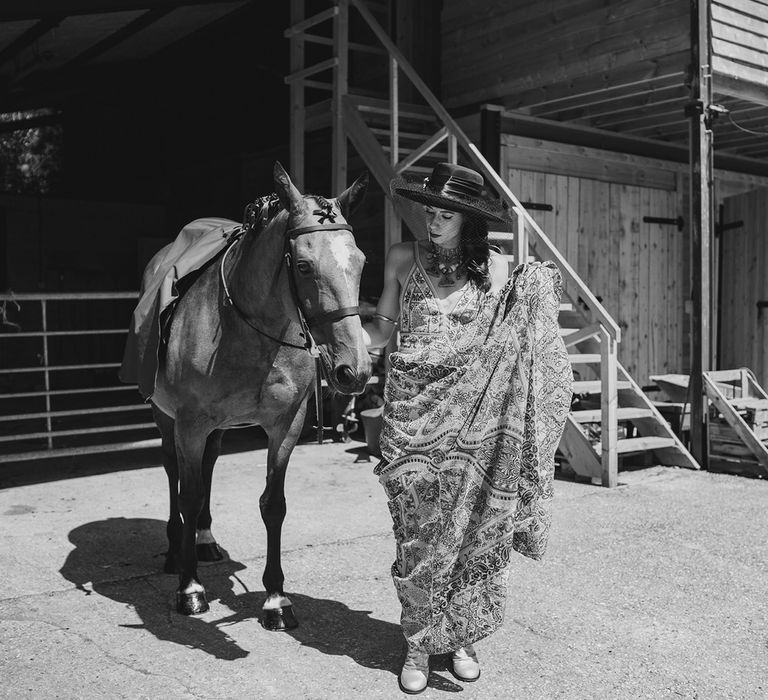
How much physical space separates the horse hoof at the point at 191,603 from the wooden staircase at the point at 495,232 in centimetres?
314

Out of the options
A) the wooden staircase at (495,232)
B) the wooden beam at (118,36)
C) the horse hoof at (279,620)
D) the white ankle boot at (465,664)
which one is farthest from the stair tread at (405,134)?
the white ankle boot at (465,664)

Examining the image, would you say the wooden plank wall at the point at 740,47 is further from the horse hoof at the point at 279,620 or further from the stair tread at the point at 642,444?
the horse hoof at the point at 279,620

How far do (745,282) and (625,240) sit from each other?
1.82 meters

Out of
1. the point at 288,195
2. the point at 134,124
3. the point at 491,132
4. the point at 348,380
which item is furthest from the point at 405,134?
the point at 134,124

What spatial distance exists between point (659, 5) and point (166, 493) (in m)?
5.76

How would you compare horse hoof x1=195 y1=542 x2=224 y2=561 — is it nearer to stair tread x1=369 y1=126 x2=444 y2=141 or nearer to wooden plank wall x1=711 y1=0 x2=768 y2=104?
stair tread x1=369 y1=126 x2=444 y2=141

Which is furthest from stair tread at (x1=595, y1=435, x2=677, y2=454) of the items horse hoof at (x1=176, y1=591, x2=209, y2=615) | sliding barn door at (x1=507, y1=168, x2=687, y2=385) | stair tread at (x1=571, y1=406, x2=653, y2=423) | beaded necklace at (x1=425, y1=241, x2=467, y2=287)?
beaded necklace at (x1=425, y1=241, x2=467, y2=287)

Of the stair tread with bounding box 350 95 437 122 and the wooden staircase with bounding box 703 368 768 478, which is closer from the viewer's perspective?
the wooden staircase with bounding box 703 368 768 478

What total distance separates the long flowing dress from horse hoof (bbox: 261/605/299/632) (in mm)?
754

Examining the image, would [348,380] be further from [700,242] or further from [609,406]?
[700,242]

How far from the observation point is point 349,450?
26.7ft

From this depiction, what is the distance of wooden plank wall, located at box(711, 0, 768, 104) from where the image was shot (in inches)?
297

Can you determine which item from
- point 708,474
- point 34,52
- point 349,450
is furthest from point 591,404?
point 34,52

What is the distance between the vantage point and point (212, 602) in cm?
412
